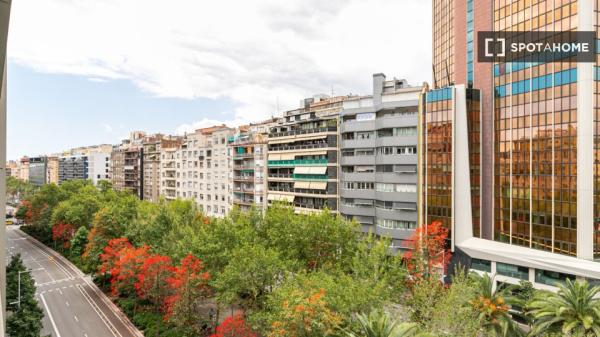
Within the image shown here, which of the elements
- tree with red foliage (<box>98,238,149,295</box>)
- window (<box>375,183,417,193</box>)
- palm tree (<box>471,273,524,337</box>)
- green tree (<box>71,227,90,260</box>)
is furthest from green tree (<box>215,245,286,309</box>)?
green tree (<box>71,227,90,260</box>)

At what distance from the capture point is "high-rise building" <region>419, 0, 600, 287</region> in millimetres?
33500

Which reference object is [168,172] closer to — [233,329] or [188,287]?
[188,287]

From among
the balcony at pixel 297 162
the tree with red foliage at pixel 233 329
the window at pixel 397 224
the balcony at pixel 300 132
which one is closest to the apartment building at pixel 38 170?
the balcony at pixel 297 162

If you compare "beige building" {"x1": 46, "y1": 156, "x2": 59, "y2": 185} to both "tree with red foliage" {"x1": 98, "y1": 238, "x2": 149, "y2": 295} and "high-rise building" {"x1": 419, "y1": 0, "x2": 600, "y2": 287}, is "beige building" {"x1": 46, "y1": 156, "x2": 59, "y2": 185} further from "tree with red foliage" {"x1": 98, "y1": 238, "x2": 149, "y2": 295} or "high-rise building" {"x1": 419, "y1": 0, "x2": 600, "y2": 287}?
"high-rise building" {"x1": 419, "y1": 0, "x2": 600, "y2": 287}

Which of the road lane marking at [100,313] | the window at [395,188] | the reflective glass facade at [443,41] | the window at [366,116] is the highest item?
the reflective glass facade at [443,41]

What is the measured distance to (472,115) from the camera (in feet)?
141

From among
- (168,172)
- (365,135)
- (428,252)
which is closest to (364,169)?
(365,135)

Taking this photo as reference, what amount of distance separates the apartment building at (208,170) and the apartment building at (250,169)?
257cm

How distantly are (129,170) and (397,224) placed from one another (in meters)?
90.4

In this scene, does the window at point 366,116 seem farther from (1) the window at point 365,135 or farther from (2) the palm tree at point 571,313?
(2) the palm tree at point 571,313

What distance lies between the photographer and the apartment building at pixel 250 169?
2574 inches

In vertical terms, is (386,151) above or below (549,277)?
above

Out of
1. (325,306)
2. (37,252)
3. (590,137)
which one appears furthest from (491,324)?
(37,252)

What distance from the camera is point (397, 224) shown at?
151 ft
